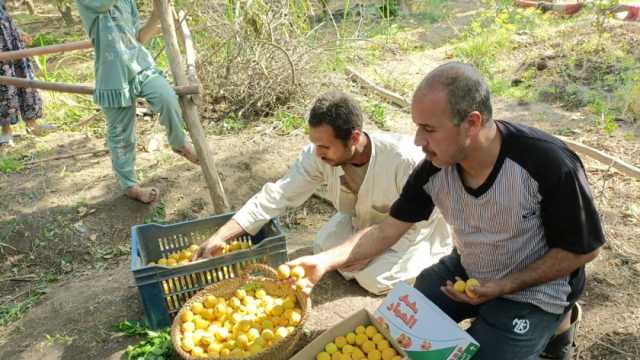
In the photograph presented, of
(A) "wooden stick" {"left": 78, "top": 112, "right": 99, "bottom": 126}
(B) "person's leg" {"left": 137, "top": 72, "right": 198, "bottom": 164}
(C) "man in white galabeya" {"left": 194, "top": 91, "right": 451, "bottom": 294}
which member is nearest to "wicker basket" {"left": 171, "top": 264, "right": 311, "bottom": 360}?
(C) "man in white galabeya" {"left": 194, "top": 91, "right": 451, "bottom": 294}

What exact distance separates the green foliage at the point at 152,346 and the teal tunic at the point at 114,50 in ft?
5.62

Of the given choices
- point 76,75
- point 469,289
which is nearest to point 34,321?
point 469,289

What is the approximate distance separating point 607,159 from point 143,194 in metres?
3.76

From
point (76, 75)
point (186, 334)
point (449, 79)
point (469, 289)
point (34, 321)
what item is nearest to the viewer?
point (449, 79)

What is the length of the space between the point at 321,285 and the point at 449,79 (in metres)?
1.81

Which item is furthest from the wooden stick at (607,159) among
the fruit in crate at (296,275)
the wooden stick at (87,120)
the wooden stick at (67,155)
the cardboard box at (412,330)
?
the wooden stick at (87,120)

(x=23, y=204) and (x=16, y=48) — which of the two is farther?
(x=16, y=48)

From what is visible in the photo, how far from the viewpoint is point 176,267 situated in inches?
108

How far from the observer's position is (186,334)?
251 cm

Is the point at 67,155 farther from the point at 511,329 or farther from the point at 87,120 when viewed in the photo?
the point at 511,329

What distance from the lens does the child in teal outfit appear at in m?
3.68

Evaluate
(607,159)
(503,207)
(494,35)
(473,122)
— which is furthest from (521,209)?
(494,35)

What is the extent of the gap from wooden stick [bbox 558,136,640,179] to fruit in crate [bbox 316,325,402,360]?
108 inches

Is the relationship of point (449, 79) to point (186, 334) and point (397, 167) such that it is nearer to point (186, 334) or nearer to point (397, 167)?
point (397, 167)
